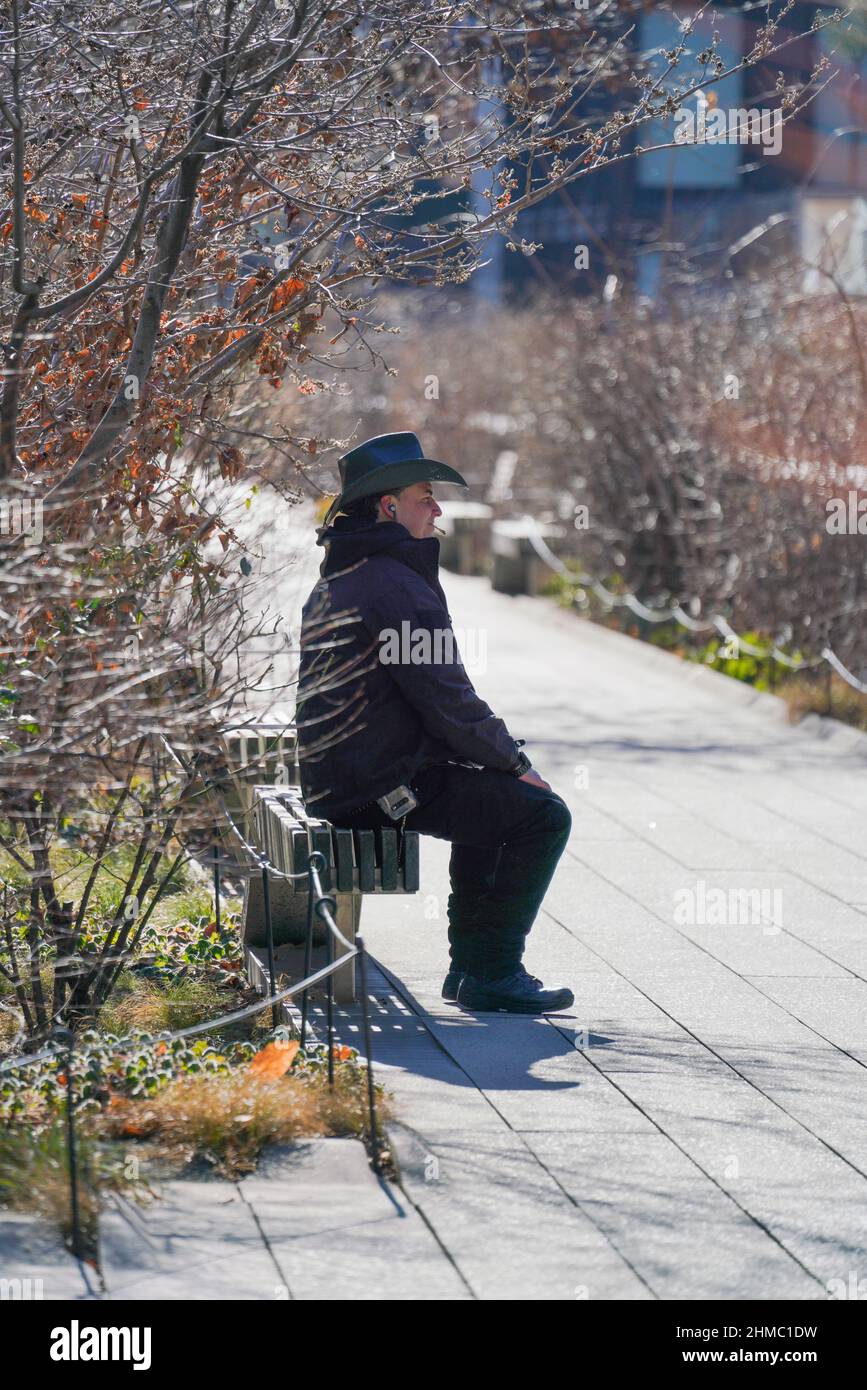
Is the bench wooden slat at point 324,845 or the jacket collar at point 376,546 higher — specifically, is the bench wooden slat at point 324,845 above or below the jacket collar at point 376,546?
below

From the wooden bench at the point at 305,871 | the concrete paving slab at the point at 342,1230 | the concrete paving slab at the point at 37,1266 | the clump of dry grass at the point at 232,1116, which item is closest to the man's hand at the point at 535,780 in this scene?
the wooden bench at the point at 305,871

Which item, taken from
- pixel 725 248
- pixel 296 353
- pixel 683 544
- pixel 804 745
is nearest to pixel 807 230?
pixel 725 248

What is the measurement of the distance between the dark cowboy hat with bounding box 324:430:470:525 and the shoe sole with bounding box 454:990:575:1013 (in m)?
1.54

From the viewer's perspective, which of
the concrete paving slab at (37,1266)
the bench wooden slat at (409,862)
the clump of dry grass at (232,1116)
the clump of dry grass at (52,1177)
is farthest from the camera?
the bench wooden slat at (409,862)

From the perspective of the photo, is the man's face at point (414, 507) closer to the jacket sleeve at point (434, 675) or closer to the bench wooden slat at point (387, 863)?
the jacket sleeve at point (434, 675)

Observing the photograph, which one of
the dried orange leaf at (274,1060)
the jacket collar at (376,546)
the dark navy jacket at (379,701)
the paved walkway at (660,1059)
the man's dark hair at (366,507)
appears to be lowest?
the paved walkway at (660,1059)

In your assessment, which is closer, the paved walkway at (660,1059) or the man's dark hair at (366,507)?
the paved walkway at (660,1059)

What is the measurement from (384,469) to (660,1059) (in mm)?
1924

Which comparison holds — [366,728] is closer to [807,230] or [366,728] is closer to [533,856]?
[533,856]

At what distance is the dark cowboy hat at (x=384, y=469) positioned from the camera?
5980 mm

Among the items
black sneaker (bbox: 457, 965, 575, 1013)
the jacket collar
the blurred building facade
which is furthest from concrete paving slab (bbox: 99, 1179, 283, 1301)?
the blurred building facade

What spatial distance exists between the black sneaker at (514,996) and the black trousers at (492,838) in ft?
0.10

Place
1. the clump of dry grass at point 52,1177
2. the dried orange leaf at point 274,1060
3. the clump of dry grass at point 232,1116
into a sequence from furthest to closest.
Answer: the dried orange leaf at point 274,1060
the clump of dry grass at point 232,1116
the clump of dry grass at point 52,1177

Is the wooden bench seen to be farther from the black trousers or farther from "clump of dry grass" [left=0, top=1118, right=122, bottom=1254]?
"clump of dry grass" [left=0, top=1118, right=122, bottom=1254]
